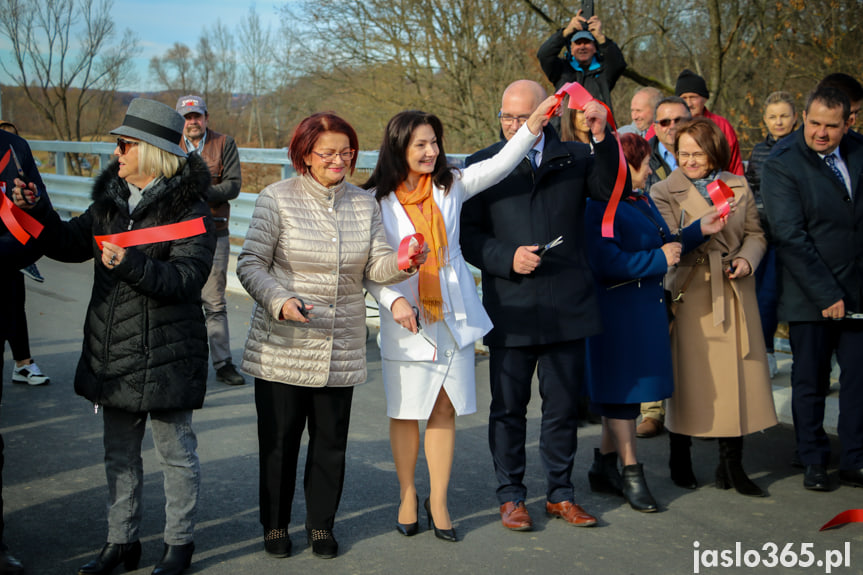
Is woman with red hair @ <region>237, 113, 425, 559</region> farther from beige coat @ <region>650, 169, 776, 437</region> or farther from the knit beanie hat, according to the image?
the knit beanie hat

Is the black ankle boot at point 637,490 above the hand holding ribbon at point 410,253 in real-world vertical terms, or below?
below

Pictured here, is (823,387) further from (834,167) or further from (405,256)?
(405,256)

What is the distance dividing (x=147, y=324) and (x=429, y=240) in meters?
1.34

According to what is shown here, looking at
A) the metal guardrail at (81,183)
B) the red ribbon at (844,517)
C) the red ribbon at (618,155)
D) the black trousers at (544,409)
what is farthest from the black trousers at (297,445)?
the metal guardrail at (81,183)

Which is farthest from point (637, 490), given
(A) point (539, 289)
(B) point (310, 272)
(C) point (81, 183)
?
(C) point (81, 183)

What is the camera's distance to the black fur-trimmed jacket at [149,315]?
12.7ft

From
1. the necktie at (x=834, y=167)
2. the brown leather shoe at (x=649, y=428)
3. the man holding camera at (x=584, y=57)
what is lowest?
the brown leather shoe at (x=649, y=428)

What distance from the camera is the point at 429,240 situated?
446cm

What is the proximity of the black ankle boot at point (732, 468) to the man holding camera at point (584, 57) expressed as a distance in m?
3.04

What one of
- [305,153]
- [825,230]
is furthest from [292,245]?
[825,230]

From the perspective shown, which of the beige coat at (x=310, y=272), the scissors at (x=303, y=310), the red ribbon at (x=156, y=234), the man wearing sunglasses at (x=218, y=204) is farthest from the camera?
the man wearing sunglasses at (x=218, y=204)

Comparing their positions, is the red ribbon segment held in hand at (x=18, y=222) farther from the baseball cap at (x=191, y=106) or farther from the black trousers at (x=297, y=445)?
the baseball cap at (x=191, y=106)

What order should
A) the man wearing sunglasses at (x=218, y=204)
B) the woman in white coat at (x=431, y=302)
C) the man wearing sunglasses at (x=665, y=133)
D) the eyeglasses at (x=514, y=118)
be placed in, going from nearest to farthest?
the woman in white coat at (x=431, y=302) → the eyeglasses at (x=514, y=118) → the man wearing sunglasses at (x=665, y=133) → the man wearing sunglasses at (x=218, y=204)

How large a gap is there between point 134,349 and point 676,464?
3.09 m
